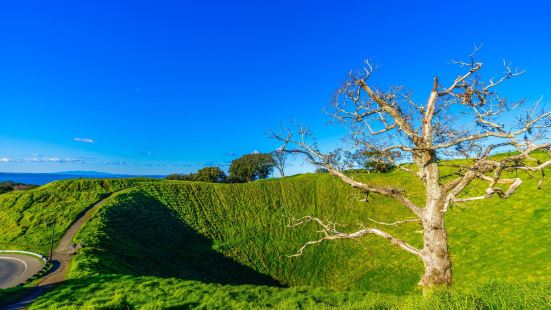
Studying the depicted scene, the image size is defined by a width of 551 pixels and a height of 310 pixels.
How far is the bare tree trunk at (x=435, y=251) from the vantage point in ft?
36.7

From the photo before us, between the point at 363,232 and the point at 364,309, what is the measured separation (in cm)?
465

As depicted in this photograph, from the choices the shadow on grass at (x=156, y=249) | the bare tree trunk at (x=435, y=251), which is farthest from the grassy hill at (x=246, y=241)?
the bare tree trunk at (x=435, y=251)

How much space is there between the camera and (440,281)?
11.1m

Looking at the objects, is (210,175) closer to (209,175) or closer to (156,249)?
(209,175)

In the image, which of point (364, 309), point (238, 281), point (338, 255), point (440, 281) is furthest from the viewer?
point (338, 255)

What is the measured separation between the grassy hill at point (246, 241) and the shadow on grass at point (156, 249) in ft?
0.59

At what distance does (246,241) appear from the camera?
52.5 m

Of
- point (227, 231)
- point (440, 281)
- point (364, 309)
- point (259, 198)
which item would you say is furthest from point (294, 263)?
point (364, 309)

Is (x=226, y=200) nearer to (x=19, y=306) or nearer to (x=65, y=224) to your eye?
(x=65, y=224)

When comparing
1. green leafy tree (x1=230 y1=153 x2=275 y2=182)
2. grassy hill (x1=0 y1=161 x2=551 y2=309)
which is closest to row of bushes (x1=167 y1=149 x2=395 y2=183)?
green leafy tree (x1=230 y1=153 x2=275 y2=182)

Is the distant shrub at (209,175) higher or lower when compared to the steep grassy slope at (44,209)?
higher

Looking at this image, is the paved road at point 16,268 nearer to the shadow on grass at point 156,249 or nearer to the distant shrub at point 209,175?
the shadow on grass at point 156,249

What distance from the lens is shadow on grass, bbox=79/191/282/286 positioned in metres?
36.3

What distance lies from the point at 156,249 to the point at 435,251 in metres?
42.5
